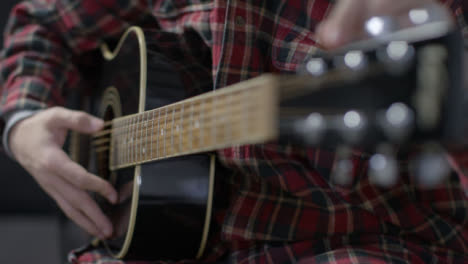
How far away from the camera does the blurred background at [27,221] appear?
1094 millimetres

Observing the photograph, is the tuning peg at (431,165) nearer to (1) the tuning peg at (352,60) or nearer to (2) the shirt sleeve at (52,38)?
(1) the tuning peg at (352,60)

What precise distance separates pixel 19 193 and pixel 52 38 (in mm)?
491

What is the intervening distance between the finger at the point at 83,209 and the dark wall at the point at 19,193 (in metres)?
0.45

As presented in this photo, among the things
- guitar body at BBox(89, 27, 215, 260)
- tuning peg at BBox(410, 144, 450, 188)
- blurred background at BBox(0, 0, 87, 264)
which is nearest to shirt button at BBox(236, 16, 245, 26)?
guitar body at BBox(89, 27, 215, 260)

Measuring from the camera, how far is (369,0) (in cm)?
36

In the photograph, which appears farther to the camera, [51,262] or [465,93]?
[51,262]

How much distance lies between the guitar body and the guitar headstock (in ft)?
1.11

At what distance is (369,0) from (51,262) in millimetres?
979

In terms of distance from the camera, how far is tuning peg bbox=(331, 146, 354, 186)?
59 cm

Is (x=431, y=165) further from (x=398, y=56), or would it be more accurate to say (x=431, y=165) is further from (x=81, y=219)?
(x=81, y=219)

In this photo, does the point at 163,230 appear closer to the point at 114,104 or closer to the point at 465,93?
the point at 114,104

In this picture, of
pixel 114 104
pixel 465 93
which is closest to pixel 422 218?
pixel 465 93

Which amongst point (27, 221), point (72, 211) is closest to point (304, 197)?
point (72, 211)

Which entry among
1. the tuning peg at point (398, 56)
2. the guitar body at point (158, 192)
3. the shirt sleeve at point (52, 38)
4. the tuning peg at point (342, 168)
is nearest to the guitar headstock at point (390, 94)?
the tuning peg at point (398, 56)
